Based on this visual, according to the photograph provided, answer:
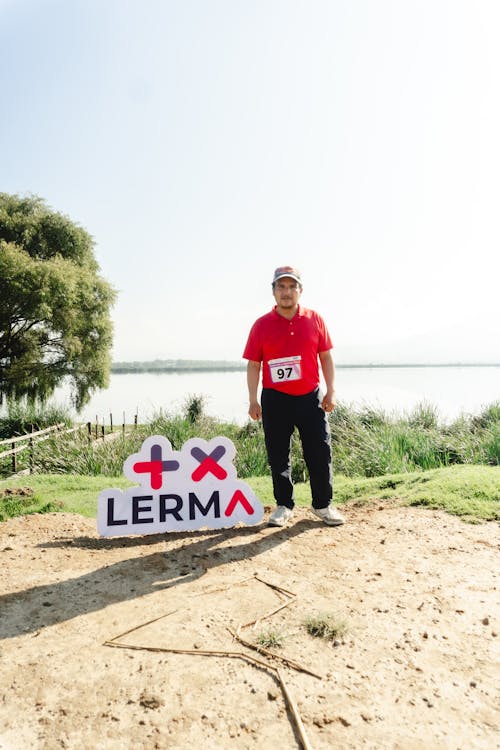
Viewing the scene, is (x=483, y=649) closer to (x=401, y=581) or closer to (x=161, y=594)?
(x=401, y=581)

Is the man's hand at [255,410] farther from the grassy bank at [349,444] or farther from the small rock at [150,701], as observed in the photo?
the grassy bank at [349,444]

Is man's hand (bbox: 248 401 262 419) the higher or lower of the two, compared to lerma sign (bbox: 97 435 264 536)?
higher

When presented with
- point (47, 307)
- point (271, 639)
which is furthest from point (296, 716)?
point (47, 307)

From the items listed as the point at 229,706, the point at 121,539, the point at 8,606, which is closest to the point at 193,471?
the point at 121,539

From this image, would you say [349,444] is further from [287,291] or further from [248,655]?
[248,655]

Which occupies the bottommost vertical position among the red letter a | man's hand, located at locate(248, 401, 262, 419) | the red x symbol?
the red letter a

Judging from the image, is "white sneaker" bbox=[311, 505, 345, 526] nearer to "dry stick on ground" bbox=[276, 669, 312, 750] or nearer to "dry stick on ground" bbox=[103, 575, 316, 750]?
"dry stick on ground" bbox=[103, 575, 316, 750]

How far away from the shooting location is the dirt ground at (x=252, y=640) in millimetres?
1914

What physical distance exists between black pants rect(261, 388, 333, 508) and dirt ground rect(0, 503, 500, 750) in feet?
1.86

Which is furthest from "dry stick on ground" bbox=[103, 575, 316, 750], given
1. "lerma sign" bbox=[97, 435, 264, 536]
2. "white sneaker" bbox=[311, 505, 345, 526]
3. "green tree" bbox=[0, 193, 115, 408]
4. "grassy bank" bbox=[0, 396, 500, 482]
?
"green tree" bbox=[0, 193, 115, 408]

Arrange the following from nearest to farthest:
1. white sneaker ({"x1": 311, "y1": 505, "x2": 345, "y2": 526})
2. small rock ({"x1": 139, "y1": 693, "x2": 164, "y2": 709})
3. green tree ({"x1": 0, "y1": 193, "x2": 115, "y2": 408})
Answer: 1. small rock ({"x1": 139, "y1": 693, "x2": 164, "y2": 709})
2. white sneaker ({"x1": 311, "y1": 505, "x2": 345, "y2": 526})
3. green tree ({"x1": 0, "y1": 193, "x2": 115, "y2": 408})

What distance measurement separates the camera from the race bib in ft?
14.8

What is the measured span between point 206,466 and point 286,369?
3.90ft

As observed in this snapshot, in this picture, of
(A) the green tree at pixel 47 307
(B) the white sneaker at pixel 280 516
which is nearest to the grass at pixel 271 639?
(B) the white sneaker at pixel 280 516
